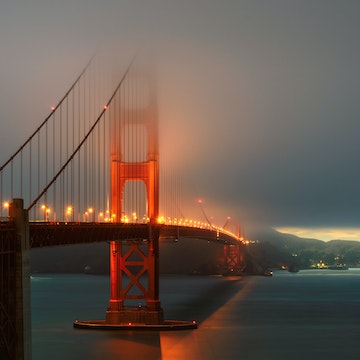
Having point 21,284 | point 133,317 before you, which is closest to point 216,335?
point 133,317

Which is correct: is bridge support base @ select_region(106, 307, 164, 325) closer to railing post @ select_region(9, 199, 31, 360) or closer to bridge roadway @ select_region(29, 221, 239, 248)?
bridge roadway @ select_region(29, 221, 239, 248)

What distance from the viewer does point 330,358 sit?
42.8 meters

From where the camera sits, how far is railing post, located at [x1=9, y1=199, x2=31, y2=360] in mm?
21203

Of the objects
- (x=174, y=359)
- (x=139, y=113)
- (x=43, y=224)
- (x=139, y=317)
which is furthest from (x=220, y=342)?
(x=43, y=224)

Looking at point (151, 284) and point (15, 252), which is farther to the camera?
point (151, 284)

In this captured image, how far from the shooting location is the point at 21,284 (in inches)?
837

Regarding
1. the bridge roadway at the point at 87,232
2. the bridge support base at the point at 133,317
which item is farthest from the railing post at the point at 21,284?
the bridge support base at the point at 133,317

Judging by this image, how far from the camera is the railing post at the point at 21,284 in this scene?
69.6 feet

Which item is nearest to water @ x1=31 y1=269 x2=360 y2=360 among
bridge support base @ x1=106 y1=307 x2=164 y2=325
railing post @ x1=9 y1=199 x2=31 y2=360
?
bridge support base @ x1=106 y1=307 x2=164 y2=325

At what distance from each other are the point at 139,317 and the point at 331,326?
1870cm

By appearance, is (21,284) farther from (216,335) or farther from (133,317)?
(216,335)

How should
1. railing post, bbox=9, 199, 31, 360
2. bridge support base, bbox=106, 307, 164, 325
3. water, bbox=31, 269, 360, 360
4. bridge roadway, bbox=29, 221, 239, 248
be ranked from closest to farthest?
railing post, bbox=9, 199, 31, 360
bridge roadway, bbox=29, 221, 239, 248
water, bbox=31, 269, 360, 360
bridge support base, bbox=106, 307, 164, 325

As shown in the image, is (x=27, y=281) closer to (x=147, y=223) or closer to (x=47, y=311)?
(x=147, y=223)

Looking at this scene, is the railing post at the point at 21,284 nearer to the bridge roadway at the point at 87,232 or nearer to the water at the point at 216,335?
the bridge roadway at the point at 87,232
